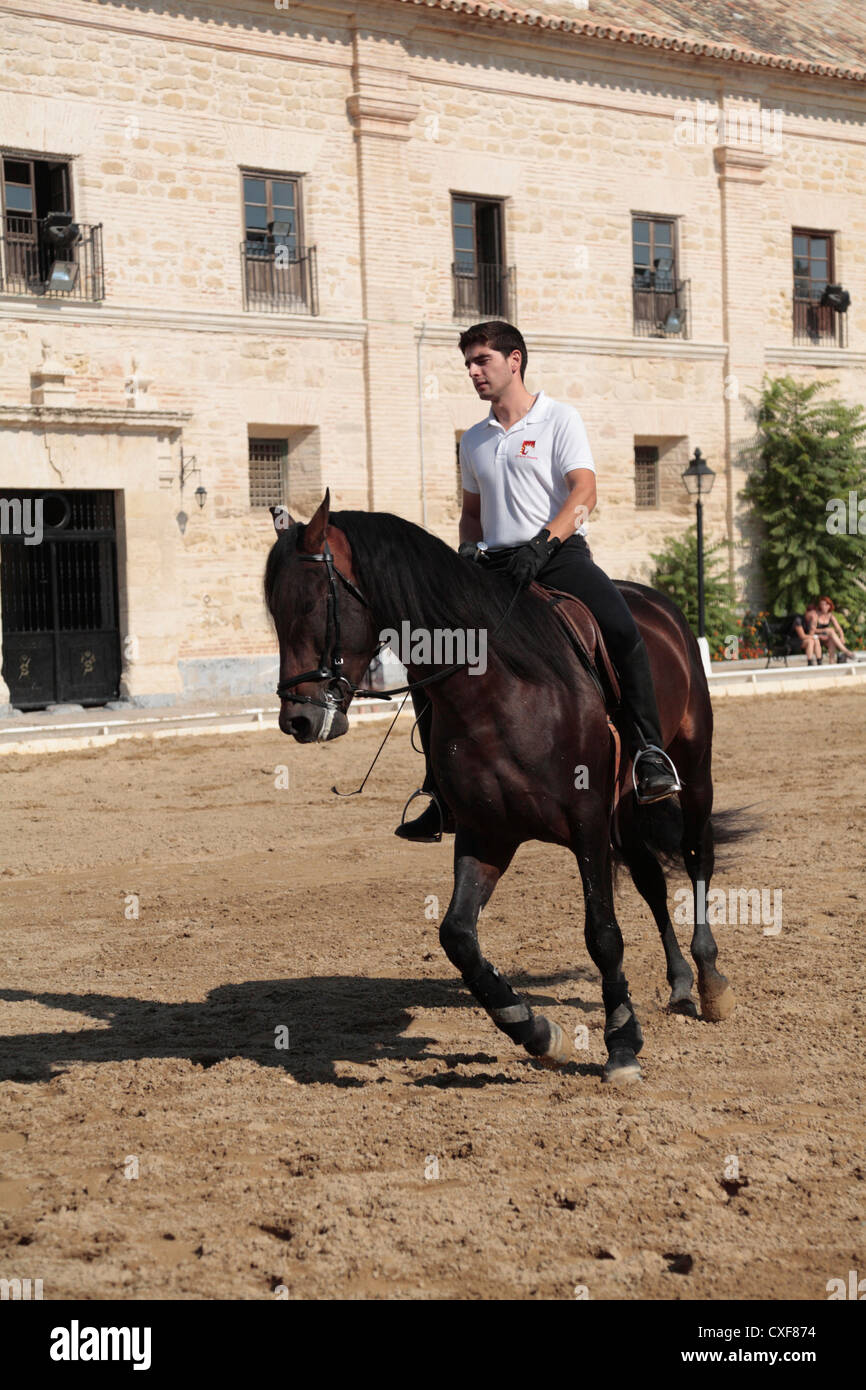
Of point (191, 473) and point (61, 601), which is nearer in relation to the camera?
point (61, 601)

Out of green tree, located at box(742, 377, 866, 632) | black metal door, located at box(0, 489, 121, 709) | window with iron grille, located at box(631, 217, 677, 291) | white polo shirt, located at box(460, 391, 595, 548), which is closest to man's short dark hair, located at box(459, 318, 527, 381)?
white polo shirt, located at box(460, 391, 595, 548)

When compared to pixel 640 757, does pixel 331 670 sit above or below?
above

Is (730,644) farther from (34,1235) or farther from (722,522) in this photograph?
(34,1235)

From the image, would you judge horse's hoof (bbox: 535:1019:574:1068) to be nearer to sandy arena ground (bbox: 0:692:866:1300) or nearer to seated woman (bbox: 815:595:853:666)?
sandy arena ground (bbox: 0:692:866:1300)

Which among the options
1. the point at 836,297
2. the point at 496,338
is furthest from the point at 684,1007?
the point at 836,297

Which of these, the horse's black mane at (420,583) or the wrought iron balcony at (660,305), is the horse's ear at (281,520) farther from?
the wrought iron balcony at (660,305)

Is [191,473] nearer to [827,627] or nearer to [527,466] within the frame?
[827,627]

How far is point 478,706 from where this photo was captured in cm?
512

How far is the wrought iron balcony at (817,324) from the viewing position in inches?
1141

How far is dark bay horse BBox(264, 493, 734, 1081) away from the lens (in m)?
4.92

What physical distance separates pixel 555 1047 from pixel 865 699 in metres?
15.8

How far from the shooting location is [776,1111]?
4.77m

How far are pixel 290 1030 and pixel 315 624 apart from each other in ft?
6.42

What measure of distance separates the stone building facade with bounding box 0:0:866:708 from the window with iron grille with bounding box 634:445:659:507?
0.05 meters
